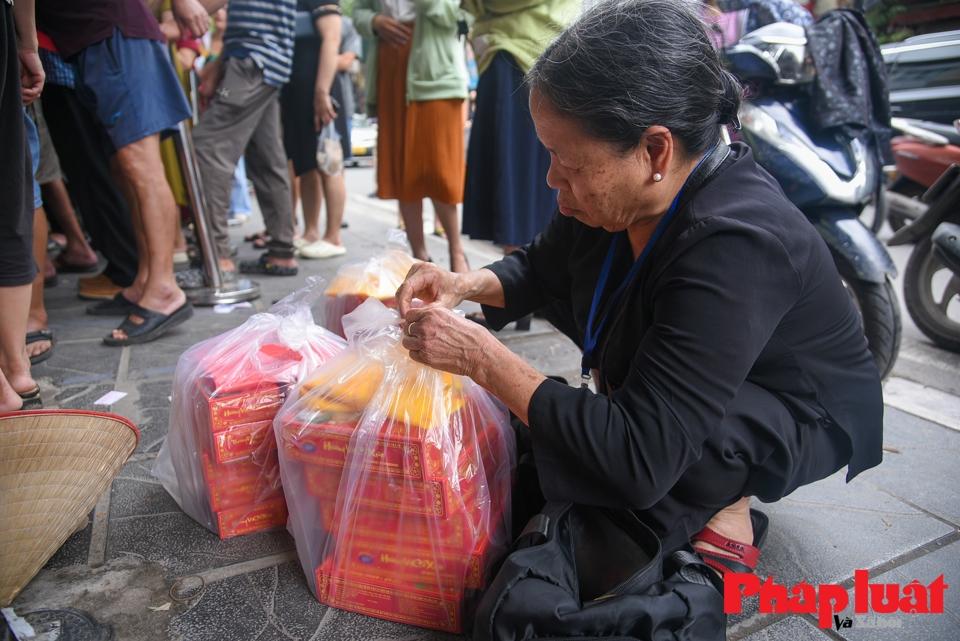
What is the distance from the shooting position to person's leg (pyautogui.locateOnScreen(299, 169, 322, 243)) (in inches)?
171

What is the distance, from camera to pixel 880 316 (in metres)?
2.17

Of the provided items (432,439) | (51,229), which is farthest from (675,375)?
(51,229)

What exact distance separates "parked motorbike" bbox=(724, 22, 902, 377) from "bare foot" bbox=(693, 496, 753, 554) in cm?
114

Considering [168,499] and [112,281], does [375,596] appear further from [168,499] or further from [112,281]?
[112,281]

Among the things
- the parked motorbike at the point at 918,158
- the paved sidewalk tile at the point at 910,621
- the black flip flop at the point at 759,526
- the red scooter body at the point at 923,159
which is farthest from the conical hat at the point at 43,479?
the red scooter body at the point at 923,159

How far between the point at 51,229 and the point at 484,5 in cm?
374

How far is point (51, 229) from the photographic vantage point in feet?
15.4

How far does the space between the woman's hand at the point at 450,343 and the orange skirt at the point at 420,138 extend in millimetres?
1981

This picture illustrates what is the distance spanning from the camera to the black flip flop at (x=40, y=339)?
249cm

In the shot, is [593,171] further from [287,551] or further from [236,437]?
[287,551]

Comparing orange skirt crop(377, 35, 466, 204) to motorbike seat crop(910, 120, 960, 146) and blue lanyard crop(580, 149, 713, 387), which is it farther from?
motorbike seat crop(910, 120, 960, 146)

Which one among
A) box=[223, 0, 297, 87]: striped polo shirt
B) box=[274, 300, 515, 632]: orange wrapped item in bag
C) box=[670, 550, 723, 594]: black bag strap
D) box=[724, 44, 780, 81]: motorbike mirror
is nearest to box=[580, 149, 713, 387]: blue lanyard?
box=[274, 300, 515, 632]: orange wrapped item in bag

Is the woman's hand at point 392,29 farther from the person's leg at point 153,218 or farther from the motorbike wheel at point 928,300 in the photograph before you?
the motorbike wheel at point 928,300

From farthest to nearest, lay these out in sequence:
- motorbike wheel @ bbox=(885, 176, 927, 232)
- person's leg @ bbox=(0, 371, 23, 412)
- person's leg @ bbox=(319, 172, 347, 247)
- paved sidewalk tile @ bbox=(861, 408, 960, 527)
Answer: person's leg @ bbox=(319, 172, 347, 247) < motorbike wheel @ bbox=(885, 176, 927, 232) < person's leg @ bbox=(0, 371, 23, 412) < paved sidewalk tile @ bbox=(861, 408, 960, 527)
